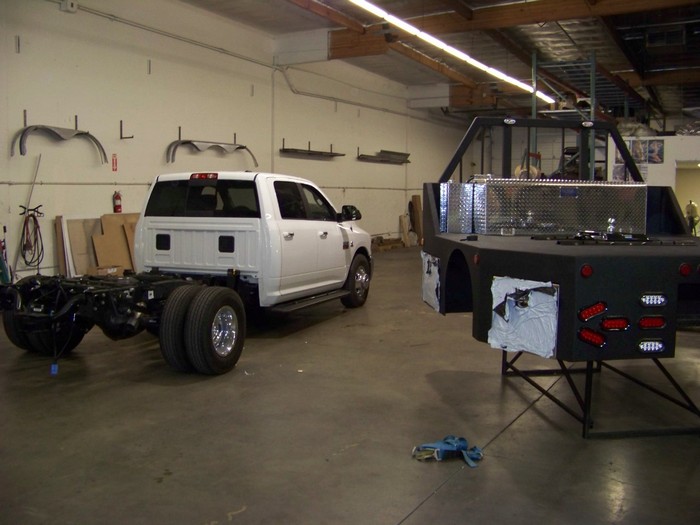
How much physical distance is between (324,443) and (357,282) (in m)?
5.42

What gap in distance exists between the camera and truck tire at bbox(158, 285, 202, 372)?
5938mm

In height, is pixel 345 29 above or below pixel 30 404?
above

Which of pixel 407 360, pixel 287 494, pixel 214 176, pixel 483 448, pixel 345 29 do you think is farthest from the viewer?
pixel 345 29

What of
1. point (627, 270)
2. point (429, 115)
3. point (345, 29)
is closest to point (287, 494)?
point (627, 270)

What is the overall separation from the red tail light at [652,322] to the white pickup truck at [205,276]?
146 inches

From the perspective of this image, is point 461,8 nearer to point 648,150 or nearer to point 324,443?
point 648,150

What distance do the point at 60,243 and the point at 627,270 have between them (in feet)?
30.3

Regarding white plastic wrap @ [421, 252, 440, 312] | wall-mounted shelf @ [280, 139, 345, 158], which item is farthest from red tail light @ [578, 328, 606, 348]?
wall-mounted shelf @ [280, 139, 345, 158]

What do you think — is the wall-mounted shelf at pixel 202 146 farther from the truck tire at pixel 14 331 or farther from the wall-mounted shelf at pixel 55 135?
the truck tire at pixel 14 331

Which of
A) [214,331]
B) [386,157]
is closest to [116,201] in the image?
[214,331]

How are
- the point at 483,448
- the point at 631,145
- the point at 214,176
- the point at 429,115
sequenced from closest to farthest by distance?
the point at 483,448 → the point at 214,176 → the point at 631,145 → the point at 429,115

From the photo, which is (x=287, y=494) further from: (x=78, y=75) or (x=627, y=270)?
(x=78, y=75)

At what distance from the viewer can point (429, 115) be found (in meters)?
24.7

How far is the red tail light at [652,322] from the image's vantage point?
12.8 feet
